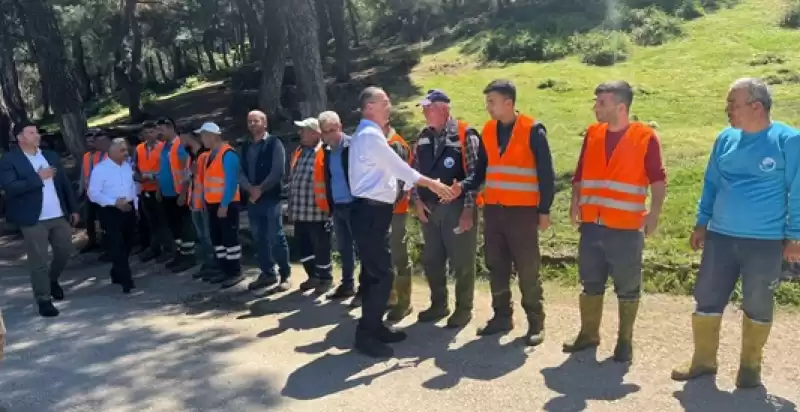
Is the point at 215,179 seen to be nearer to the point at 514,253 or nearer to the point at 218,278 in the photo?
the point at 218,278

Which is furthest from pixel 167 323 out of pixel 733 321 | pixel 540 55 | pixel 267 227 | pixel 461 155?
pixel 540 55

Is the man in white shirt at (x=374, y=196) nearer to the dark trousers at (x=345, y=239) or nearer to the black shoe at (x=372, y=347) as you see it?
the black shoe at (x=372, y=347)

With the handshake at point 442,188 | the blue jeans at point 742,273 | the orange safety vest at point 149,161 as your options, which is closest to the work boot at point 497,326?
the handshake at point 442,188

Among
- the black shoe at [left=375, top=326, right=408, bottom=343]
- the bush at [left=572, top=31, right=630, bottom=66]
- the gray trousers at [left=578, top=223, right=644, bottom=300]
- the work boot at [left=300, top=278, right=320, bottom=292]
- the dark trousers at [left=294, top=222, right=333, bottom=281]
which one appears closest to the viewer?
the gray trousers at [left=578, top=223, right=644, bottom=300]

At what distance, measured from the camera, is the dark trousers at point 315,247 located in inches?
309

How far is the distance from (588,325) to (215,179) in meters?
4.32

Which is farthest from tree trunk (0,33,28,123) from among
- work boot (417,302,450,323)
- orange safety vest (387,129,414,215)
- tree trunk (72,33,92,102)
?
work boot (417,302,450,323)

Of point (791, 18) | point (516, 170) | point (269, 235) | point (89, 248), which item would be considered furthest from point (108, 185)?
point (791, 18)

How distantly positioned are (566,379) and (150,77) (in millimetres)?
46383

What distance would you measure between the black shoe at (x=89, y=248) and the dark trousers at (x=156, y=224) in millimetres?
1401

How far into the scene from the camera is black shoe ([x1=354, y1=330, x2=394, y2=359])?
19.3 feet

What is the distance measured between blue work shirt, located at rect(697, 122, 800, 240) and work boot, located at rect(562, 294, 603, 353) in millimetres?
1072

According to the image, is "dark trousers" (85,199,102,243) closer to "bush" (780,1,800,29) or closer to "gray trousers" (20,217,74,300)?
"gray trousers" (20,217,74,300)

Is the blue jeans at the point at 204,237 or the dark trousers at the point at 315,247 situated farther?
the blue jeans at the point at 204,237
